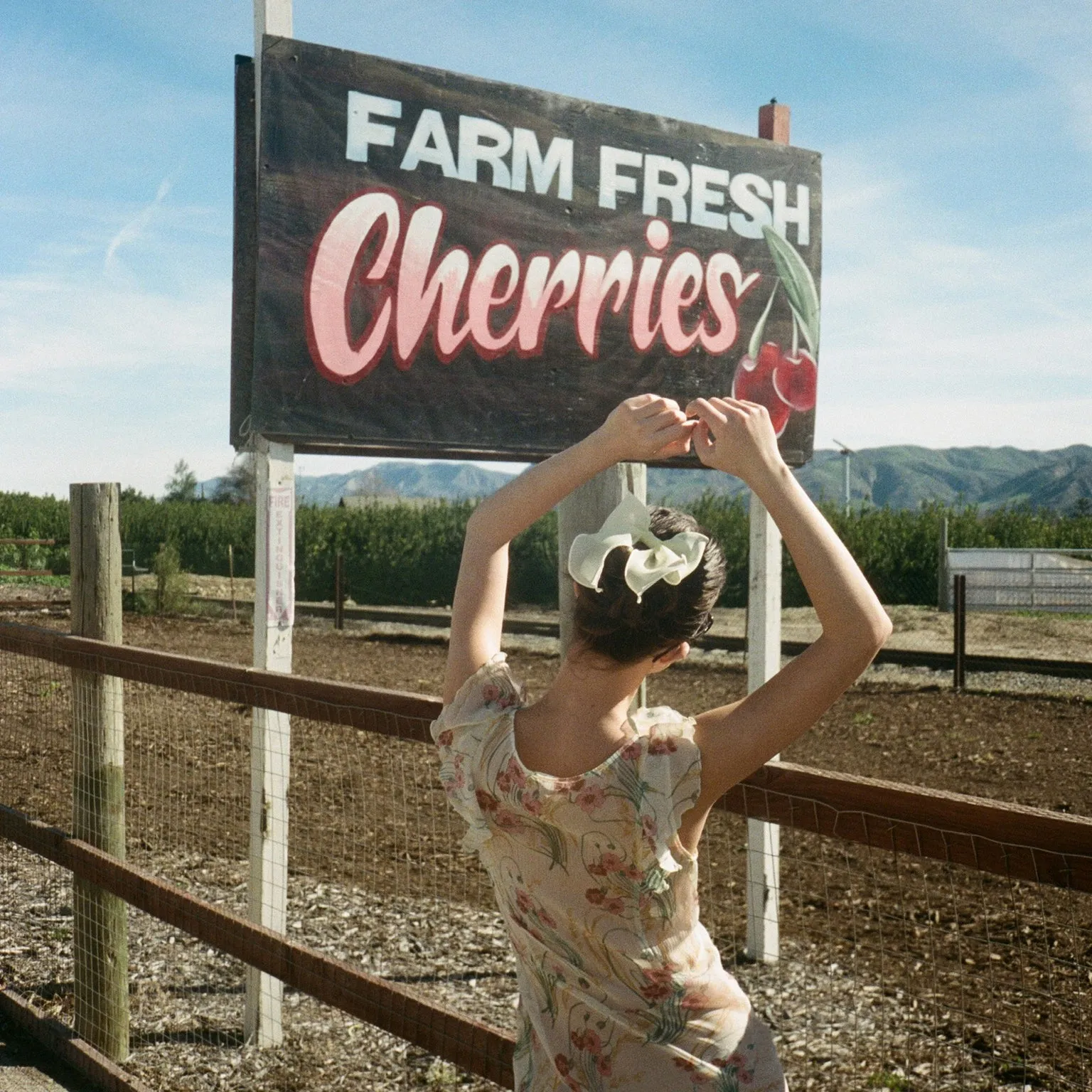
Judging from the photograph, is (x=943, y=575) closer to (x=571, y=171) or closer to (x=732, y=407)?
(x=571, y=171)

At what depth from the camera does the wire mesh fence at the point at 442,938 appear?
2.82 meters

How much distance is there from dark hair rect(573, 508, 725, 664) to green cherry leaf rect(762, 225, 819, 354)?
3768mm

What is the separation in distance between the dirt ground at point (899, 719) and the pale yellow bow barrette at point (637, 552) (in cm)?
673

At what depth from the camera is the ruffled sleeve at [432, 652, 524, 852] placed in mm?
1638

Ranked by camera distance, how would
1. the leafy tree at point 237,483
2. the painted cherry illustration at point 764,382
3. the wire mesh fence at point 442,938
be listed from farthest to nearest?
the leafy tree at point 237,483 < the painted cherry illustration at point 764,382 < the wire mesh fence at point 442,938

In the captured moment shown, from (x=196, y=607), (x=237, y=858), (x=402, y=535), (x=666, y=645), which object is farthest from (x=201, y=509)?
(x=666, y=645)

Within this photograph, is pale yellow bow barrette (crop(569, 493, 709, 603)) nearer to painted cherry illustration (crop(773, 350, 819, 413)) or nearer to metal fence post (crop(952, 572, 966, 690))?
painted cherry illustration (crop(773, 350, 819, 413))

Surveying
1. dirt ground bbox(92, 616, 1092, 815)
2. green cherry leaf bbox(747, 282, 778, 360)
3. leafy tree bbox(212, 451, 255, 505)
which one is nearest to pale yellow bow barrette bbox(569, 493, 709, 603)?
green cherry leaf bbox(747, 282, 778, 360)

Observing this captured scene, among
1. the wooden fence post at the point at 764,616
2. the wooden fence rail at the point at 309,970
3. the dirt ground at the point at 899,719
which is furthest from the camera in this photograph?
the dirt ground at the point at 899,719

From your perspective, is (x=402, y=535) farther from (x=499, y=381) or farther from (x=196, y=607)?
(x=499, y=381)

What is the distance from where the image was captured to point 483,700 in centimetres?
168

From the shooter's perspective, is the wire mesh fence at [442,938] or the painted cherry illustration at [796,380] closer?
the wire mesh fence at [442,938]

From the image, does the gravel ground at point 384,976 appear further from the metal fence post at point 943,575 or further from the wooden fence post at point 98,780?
the metal fence post at point 943,575

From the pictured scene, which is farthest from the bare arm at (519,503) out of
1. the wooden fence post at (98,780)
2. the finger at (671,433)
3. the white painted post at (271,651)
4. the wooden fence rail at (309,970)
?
the wooden fence post at (98,780)
